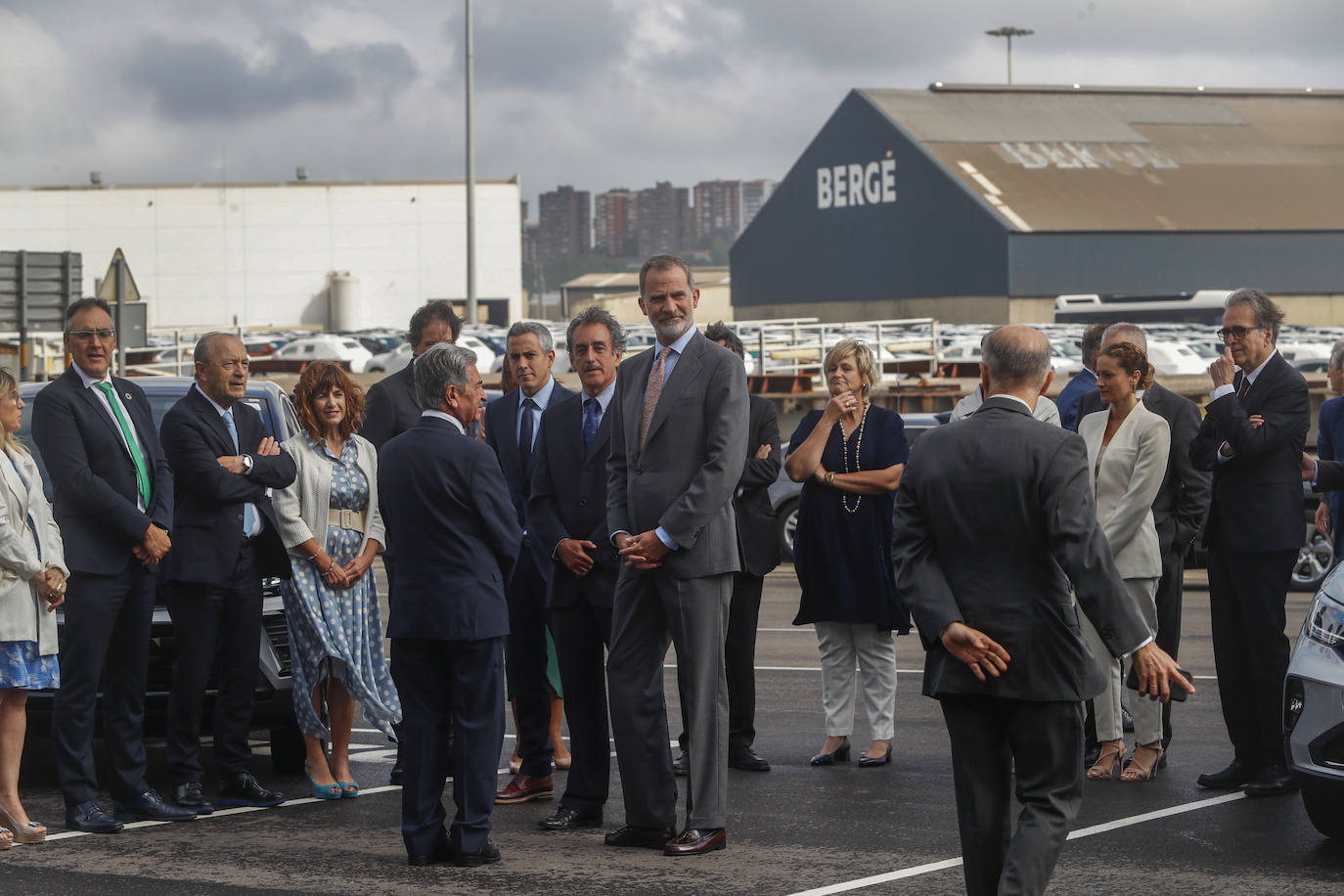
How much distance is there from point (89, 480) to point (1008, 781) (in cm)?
405

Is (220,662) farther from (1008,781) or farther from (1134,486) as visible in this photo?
(1134,486)

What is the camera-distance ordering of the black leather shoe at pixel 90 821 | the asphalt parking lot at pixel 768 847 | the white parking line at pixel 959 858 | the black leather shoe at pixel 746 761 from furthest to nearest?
the black leather shoe at pixel 746 761 < the black leather shoe at pixel 90 821 < the asphalt parking lot at pixel 768 847 < the white parking line at pixel 959 858

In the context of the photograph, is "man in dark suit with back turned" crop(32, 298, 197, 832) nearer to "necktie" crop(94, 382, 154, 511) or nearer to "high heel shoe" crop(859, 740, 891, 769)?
"necktie" crop(94, 382, 154, 511)

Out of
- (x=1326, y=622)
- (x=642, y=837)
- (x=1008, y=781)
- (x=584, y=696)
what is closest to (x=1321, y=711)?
(x=1326, y=622)

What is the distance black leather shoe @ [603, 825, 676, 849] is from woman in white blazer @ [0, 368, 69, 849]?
2309mm

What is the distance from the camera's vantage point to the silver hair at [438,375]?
6.59 metres

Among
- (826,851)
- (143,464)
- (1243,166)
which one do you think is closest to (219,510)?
(143,464)

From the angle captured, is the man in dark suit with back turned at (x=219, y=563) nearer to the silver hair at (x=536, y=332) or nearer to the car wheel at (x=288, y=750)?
the car wheel at (x=288, y=750)

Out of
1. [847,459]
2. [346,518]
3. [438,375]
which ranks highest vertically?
[438,375]

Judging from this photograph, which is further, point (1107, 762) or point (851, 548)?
point (851, 548)

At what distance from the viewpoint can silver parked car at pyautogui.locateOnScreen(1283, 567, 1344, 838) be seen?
6.22 m

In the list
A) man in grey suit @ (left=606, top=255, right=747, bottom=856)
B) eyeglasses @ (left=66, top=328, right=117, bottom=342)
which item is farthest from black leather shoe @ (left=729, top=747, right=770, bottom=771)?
eyeglasses @ (left=66, top=328, right=117, bottom=342)

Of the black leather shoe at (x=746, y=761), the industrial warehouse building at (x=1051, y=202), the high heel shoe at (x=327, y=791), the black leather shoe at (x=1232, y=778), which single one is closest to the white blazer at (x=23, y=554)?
the high heel shoe at (x=327, y=791)

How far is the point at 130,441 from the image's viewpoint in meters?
7.34
